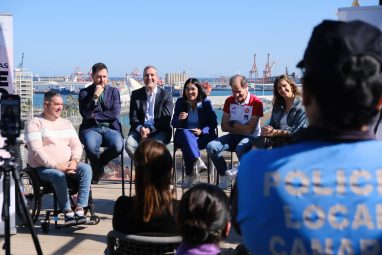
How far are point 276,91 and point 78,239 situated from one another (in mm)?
2247

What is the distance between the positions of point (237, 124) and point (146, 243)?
133 inches

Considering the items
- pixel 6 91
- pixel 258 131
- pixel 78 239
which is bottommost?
pixel 78 239

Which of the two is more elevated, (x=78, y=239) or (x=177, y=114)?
(x=177, y=114)

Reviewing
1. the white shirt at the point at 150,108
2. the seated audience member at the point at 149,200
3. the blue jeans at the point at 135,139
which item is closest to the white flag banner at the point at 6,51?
the blue jeans at the point at 135,139

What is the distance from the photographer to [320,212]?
3.70 ft

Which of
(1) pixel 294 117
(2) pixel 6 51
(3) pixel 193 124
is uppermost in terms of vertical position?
(2) pixel 6 51

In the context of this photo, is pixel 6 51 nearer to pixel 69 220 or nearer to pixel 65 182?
pixel 65 182

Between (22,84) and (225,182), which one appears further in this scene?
(22,84)

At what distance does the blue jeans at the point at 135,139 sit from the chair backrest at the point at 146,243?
10.6 feet

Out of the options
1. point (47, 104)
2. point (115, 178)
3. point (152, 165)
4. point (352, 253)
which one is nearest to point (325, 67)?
point (352, 253)

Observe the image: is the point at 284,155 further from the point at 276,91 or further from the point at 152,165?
the point at 276,91

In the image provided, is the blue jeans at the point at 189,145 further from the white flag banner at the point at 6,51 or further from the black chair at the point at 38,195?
the white flag banner at the point at 6,51

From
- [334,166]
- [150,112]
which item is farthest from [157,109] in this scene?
[334,166]

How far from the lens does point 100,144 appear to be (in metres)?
5.57
